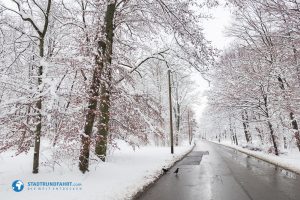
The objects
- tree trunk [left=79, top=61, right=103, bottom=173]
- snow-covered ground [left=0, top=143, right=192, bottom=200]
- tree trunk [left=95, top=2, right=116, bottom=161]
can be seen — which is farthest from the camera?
→ tree trunk [left=95, top=2, right=116, bottom=161]

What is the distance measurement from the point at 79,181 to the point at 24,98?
3.15 meters

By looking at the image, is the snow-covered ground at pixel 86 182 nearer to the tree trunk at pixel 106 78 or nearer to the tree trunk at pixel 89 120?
the tree trunk at pixel 89 120

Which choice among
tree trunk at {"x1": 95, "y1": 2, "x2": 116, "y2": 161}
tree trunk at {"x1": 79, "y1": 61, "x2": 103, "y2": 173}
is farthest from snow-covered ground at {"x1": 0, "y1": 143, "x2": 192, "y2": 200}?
tree trunk at {"x1": 95, "y1": 2, "x2": 116, "y2": 161}

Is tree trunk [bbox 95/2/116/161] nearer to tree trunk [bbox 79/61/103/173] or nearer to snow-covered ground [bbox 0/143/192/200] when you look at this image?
tree trunk [bbox 79/61/103/173]

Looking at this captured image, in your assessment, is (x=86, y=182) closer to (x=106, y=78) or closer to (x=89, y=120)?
(x=89, y=120)

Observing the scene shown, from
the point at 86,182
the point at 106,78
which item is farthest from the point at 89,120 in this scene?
the point at 86,182

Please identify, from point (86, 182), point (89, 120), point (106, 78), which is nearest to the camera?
point (86, 182)

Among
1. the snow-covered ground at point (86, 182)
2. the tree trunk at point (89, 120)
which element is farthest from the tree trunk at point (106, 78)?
the snow-covered ground at point (86, 182)

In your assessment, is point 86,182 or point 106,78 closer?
point 86,182

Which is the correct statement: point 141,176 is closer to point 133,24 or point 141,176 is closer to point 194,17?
point 194,17

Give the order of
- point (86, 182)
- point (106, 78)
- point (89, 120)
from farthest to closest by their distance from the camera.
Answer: point (106, 78)
point (89, 120)
point (86, 182)

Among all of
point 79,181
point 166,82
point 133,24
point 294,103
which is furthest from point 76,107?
point 166,82

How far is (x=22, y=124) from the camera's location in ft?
29.1

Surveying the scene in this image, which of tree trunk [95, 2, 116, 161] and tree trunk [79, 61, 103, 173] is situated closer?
tree trunk [79, 61, 103, 173]
